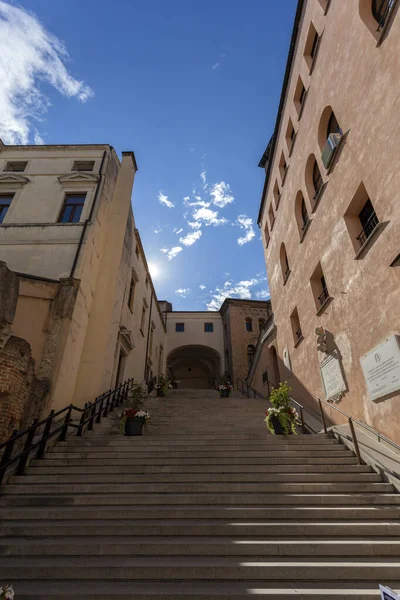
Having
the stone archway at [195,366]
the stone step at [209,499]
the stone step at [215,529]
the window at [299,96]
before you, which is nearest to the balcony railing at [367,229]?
the stone step at [209,499]

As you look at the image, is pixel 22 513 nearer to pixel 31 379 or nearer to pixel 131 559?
pixel 131 559

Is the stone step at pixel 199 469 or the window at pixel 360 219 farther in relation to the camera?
the window at pixel 360 219

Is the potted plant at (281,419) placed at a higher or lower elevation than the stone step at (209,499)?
higher

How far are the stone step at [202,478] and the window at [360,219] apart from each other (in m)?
5.04

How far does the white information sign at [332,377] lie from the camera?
8.34 meters

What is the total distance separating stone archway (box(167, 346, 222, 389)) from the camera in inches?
1150

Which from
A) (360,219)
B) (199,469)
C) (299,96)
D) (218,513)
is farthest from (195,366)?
(218,513)

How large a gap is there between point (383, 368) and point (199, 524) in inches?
193

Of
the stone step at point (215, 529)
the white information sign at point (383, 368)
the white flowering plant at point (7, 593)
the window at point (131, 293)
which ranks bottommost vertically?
the white flowering plant at point (7, 593)

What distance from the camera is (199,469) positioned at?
226 inches

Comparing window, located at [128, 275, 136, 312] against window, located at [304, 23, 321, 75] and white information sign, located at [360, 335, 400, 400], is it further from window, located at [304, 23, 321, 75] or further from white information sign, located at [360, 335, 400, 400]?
window, located at [304, 23, 321, 75]

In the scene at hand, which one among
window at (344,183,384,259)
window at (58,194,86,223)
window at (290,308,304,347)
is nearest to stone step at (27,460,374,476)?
window at (344,183,384,259)

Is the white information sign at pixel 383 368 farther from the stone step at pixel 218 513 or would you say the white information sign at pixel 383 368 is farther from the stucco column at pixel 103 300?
the stucco column at pixel 103 300

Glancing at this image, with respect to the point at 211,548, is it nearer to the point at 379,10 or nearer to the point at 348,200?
the point at 348,200
